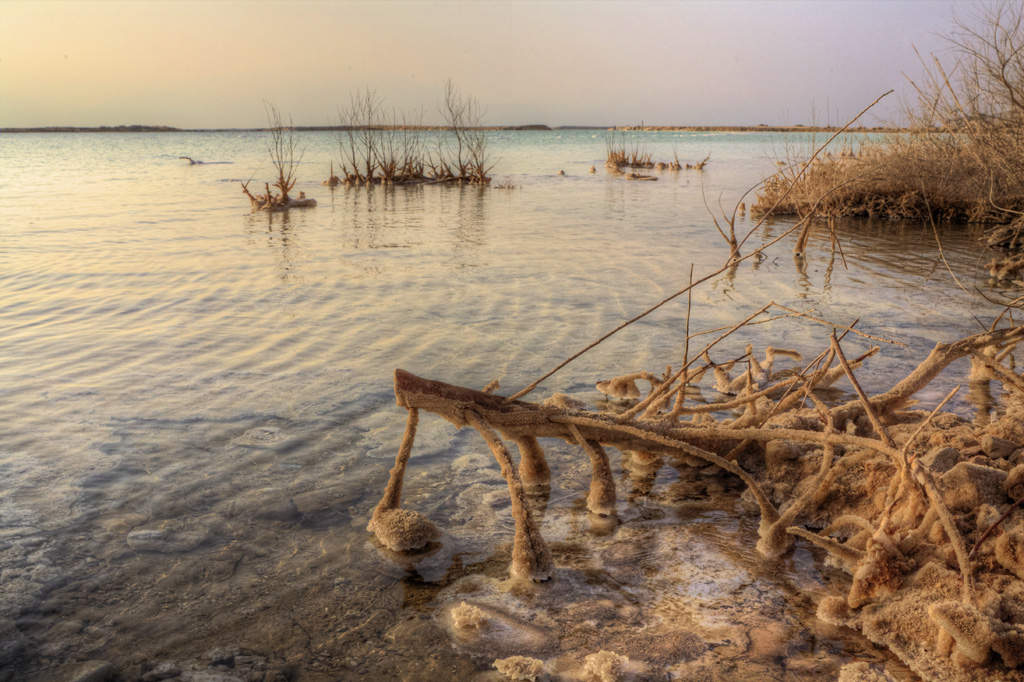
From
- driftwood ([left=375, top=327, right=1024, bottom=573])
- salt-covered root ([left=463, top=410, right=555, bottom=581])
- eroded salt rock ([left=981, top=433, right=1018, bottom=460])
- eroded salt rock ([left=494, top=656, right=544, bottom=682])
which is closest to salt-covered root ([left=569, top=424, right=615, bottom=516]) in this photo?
driftwood ([left=375, top=327, right=1024, bottom=573])

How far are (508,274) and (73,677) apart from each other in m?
7.73

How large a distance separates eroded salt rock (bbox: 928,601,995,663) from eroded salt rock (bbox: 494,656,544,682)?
1165 millimetres

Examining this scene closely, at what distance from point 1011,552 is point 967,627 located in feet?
1.33

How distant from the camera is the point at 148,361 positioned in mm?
5535

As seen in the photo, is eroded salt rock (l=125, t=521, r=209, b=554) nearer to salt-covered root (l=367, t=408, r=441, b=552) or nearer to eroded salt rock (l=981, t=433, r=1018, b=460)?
salt-covered root (l=367, t=408, r=441, b=552)

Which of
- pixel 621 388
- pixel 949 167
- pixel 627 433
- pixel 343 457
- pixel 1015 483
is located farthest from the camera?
pixel 949 167

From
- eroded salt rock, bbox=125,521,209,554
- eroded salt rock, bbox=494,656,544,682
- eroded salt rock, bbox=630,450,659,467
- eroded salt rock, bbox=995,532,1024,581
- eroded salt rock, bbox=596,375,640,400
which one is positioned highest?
eroded salt rock, bbox=995,532,1024,581

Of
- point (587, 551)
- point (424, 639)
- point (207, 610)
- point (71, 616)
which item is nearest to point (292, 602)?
point (207, 610)

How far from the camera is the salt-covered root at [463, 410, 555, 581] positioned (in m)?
2.50

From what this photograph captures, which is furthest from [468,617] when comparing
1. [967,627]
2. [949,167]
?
[949,167]

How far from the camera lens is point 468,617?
7.59 feet

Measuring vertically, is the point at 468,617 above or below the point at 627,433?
below

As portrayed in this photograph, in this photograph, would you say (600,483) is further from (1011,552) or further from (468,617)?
(1011,552)

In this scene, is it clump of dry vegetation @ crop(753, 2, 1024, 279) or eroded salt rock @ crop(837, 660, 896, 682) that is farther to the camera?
clump of dry vegetation @ crop(753, 2, 1024, 279)
